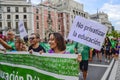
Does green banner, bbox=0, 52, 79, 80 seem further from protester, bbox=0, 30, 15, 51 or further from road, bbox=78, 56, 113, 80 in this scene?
road, bbox=78, 56, 113, 80

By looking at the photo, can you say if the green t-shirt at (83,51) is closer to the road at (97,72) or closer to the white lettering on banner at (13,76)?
the road at (97,72)

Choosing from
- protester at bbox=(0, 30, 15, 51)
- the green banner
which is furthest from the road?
the green banner

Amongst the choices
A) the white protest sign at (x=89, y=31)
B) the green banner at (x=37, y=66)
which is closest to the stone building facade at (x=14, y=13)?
the white protest sign at (x=89, y=31)

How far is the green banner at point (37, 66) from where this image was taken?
4.85m

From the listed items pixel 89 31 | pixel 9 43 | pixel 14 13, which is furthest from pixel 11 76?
pixel 14 13

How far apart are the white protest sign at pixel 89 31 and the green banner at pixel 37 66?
1157 millimetres

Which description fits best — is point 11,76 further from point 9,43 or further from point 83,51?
Result: point 83,51

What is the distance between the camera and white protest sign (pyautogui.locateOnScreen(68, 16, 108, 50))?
6223 millimetres

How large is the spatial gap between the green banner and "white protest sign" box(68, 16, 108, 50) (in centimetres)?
116

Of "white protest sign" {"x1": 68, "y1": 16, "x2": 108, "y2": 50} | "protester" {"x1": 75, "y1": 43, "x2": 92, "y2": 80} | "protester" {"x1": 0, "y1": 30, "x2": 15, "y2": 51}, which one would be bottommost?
"protester" {"x1": 75, "y1": 43, "x2": 92, "y2": 80}

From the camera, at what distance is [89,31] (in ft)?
20.5

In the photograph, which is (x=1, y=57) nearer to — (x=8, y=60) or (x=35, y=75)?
(x=8, y=60)

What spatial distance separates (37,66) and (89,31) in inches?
57.4

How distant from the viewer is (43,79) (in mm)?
5102
